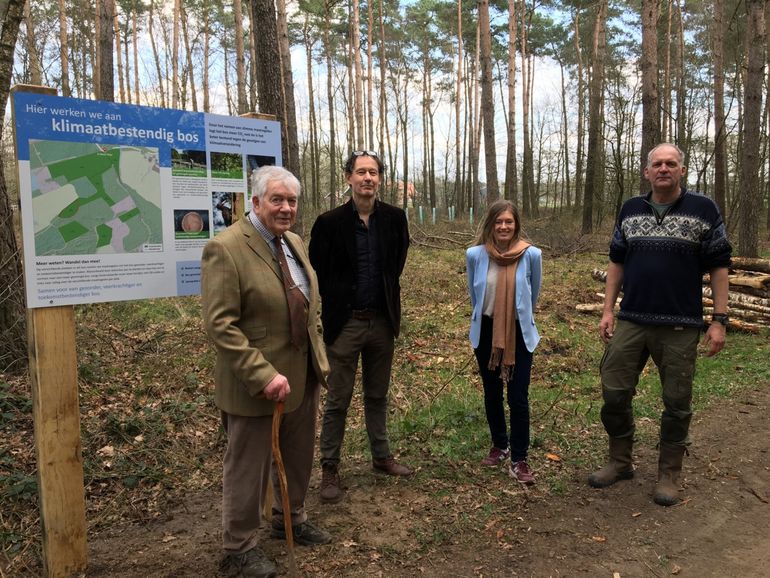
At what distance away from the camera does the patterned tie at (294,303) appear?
9.30 ft

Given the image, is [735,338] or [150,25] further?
[150,25]

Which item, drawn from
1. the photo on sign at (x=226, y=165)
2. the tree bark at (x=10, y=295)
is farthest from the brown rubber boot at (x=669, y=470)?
the tree bark at (x=10, y=295)

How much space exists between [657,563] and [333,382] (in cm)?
225

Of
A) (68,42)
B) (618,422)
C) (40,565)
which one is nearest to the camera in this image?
(40,565)

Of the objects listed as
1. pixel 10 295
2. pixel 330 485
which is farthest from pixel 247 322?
pixel 10 295

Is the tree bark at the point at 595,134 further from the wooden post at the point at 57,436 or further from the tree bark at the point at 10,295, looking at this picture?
the wooden post at the point at 57,436

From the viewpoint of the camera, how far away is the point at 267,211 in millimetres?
2807

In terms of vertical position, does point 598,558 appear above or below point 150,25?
below

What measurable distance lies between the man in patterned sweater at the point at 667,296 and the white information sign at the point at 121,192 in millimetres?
2748

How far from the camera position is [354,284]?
366cm

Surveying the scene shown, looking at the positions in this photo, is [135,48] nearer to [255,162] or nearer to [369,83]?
[369,83]

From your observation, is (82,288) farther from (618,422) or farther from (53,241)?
(618,422)

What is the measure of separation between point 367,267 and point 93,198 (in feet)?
5.56

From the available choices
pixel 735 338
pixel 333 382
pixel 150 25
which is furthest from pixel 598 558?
pixel 150 25
